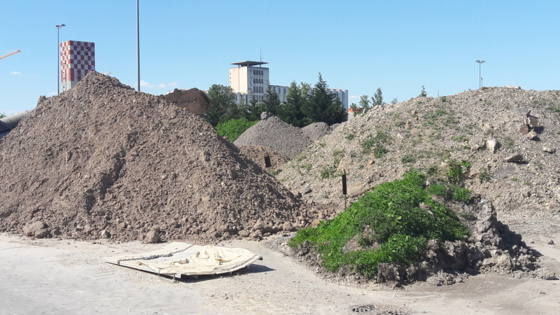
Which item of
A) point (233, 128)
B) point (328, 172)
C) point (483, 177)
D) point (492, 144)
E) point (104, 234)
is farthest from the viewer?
point (233, 128)

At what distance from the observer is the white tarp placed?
8.23 meters

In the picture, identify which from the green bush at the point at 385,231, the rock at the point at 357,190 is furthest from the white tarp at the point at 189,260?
the rock at the point at 357,190

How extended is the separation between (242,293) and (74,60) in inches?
953

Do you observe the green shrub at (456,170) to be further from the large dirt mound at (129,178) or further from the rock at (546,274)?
the rock at (546,274)

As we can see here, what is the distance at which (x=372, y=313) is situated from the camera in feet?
22.0

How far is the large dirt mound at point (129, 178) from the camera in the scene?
433 inches

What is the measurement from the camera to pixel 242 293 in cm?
749

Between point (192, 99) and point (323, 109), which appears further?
point (192, 99)

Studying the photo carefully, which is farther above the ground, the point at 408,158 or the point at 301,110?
the point at 301,110

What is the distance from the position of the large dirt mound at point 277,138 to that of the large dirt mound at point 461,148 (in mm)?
5678

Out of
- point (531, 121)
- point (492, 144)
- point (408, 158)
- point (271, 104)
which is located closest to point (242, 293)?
point (408, 158)

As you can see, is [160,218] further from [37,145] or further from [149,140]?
[37,145]

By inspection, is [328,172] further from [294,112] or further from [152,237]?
[294,112]

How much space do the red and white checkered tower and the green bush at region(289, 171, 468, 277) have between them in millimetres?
22171
